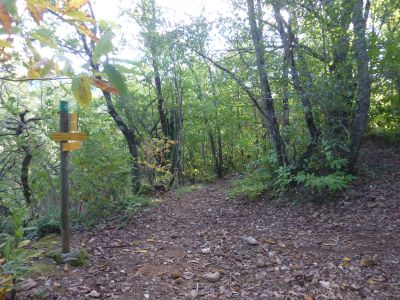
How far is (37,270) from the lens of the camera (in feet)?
10.7

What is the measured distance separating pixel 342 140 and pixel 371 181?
855mm

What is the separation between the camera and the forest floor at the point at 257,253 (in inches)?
114

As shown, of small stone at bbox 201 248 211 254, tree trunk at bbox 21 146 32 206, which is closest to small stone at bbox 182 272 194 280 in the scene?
small stone at bbox 201 248 211 254

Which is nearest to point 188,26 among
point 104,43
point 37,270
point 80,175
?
point 80,175

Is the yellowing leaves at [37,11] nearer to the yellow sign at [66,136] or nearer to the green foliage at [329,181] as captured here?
the yellow sign at [66,136]

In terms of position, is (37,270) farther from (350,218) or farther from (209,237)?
(350,218)

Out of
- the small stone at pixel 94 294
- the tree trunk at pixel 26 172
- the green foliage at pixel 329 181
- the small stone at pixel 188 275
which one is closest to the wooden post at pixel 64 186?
the small stone at pixel 94 294

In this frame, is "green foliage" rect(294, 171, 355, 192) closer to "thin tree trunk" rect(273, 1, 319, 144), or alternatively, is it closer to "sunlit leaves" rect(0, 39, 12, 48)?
"thin tree trunk" rect(273, 1, 319, 144)

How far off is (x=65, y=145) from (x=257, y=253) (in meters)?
2.74

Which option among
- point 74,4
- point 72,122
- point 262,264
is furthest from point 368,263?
point 72,122

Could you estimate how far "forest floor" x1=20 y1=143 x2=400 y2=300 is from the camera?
2.89m

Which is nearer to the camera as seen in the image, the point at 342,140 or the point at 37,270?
the point at 37,270

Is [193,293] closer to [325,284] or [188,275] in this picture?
[188,275]

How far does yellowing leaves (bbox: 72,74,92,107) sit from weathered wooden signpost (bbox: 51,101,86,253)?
298 cm
